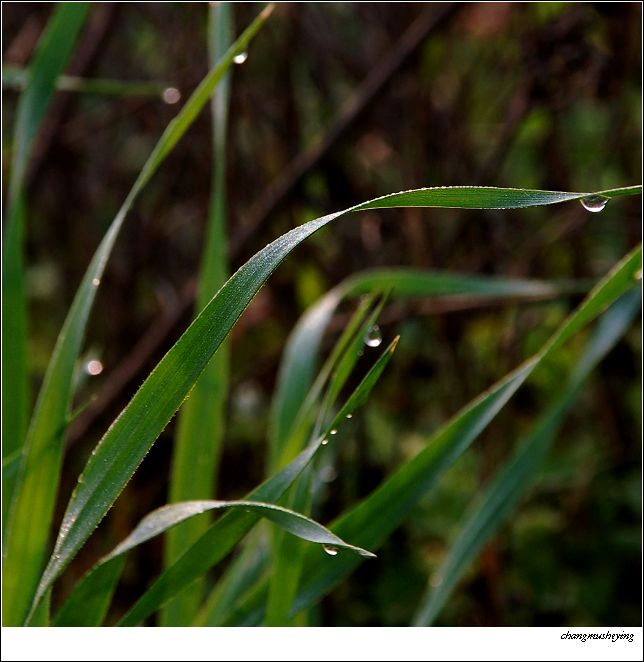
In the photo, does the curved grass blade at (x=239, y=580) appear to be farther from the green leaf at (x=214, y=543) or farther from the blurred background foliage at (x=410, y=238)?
the blurred background foliage at (x=410, y=238)

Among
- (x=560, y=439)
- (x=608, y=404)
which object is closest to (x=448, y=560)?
(x=608, y=404)

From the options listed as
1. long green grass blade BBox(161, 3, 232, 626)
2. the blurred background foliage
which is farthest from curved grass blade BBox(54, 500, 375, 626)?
the blurred background foliage

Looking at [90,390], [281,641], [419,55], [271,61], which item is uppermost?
[271,61]

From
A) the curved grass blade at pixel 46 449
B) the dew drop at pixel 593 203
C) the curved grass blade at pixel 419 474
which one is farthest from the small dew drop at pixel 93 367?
the dew drop at pixel 593 203

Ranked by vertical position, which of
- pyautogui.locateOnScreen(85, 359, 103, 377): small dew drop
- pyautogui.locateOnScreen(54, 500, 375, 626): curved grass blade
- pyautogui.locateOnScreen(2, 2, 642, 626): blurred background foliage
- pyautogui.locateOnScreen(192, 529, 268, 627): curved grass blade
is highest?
pyautogui.locateOnScreen(2, 2, 642, 626): blurred background foliage

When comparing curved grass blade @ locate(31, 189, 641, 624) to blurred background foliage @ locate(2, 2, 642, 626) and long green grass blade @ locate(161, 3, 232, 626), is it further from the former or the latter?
blurred background foliage @ locate(2, 2, 642, 626)

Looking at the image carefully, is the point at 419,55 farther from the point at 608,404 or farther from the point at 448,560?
the point at 448,560

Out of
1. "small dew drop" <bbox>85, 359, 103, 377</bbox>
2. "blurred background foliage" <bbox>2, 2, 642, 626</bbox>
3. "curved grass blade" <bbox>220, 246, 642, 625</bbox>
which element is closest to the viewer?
"curved grass blade" <bbox>220, 246, 642, 625</bbox>
